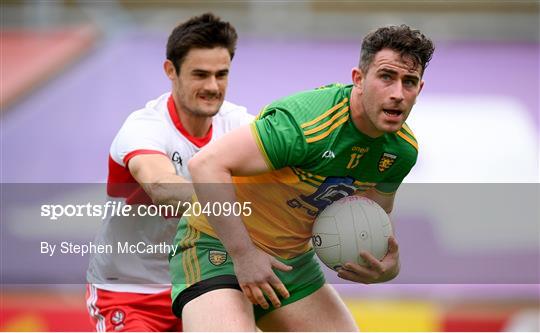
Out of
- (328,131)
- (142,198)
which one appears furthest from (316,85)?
(328,131)

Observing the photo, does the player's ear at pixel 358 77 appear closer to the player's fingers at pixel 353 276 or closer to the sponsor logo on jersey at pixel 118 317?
the player's fingers at pixel 353 276

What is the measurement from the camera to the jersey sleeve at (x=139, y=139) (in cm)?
487

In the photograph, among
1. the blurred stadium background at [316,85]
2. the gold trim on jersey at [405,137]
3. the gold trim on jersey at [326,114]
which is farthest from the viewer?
the blurred stadium background at [316,85]

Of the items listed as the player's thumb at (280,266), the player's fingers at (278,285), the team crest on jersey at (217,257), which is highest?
the team crest on jersey at (217,257)

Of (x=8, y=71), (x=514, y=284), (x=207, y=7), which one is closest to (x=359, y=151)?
(x=514, y=284)

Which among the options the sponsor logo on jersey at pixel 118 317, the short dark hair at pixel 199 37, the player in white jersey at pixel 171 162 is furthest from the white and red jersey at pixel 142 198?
the short dark hair at pixel 199 37

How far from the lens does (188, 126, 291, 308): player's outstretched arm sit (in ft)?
12.8

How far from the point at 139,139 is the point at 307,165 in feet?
3.79

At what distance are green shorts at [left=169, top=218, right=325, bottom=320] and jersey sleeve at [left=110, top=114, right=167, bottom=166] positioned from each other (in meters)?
0.54

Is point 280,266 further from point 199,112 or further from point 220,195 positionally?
point 199,112

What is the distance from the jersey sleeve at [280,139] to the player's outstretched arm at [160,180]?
72 centimetres

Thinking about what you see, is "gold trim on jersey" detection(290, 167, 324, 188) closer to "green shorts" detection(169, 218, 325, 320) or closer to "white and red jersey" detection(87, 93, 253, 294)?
"green shorts" detection(169, 218, 325, 320)

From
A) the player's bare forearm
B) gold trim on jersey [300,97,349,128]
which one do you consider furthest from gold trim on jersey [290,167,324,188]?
the player's bare forearm

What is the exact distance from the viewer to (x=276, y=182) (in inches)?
165
